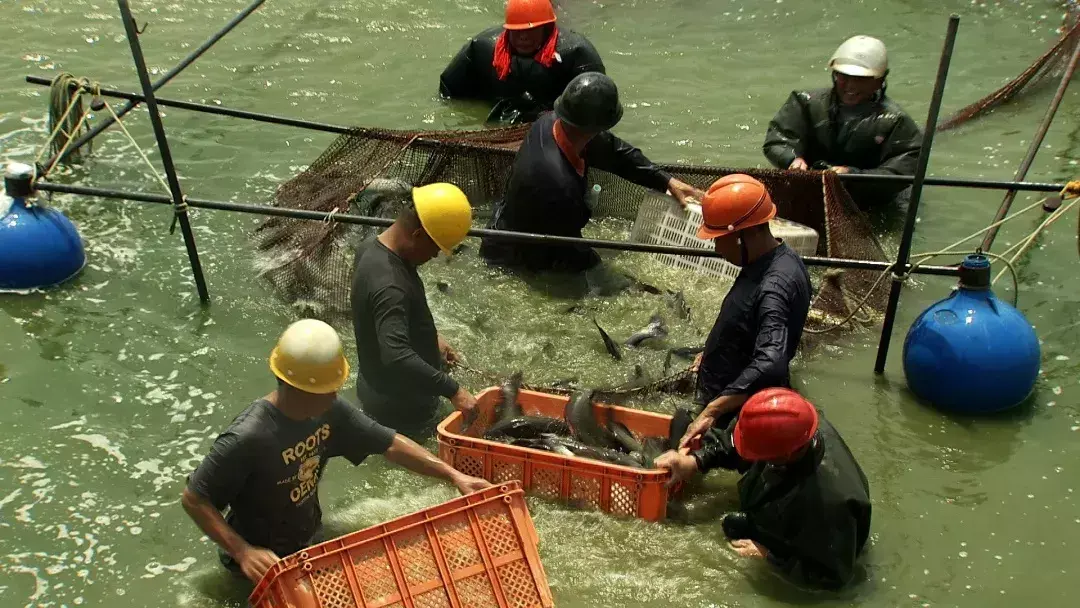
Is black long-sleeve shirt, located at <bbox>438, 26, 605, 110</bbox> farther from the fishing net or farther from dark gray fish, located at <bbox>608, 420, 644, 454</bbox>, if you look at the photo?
dark gray fish, located at <bbox>608, 420, 644, 454</bbox>

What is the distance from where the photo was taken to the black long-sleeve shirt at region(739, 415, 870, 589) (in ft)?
14.3

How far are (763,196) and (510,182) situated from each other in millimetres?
2759

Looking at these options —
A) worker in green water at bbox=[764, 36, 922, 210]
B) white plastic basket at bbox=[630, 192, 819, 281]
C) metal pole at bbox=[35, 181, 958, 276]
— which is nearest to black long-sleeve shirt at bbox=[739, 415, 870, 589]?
metal pole at bbox=[35, 181, 958, 276]

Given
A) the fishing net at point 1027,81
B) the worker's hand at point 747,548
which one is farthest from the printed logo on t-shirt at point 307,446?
the fishing net at point 1027,81

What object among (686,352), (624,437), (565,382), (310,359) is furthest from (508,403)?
(310,359)

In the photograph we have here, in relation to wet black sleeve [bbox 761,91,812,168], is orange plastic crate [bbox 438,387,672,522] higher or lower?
lower

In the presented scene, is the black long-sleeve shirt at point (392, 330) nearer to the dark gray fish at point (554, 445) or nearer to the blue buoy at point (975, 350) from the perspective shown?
the dark gray fish at point (554, 445)

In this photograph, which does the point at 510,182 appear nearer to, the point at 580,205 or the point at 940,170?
the point at 580,205

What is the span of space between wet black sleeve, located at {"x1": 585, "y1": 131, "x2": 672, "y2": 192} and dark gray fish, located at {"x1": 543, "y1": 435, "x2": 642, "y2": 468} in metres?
2.94

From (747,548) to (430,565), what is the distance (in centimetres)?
192

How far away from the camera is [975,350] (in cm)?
573

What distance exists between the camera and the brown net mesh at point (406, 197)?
23.2ft

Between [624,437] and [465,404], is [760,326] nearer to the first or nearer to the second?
[624,437]

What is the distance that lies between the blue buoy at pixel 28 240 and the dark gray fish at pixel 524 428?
3921mm
